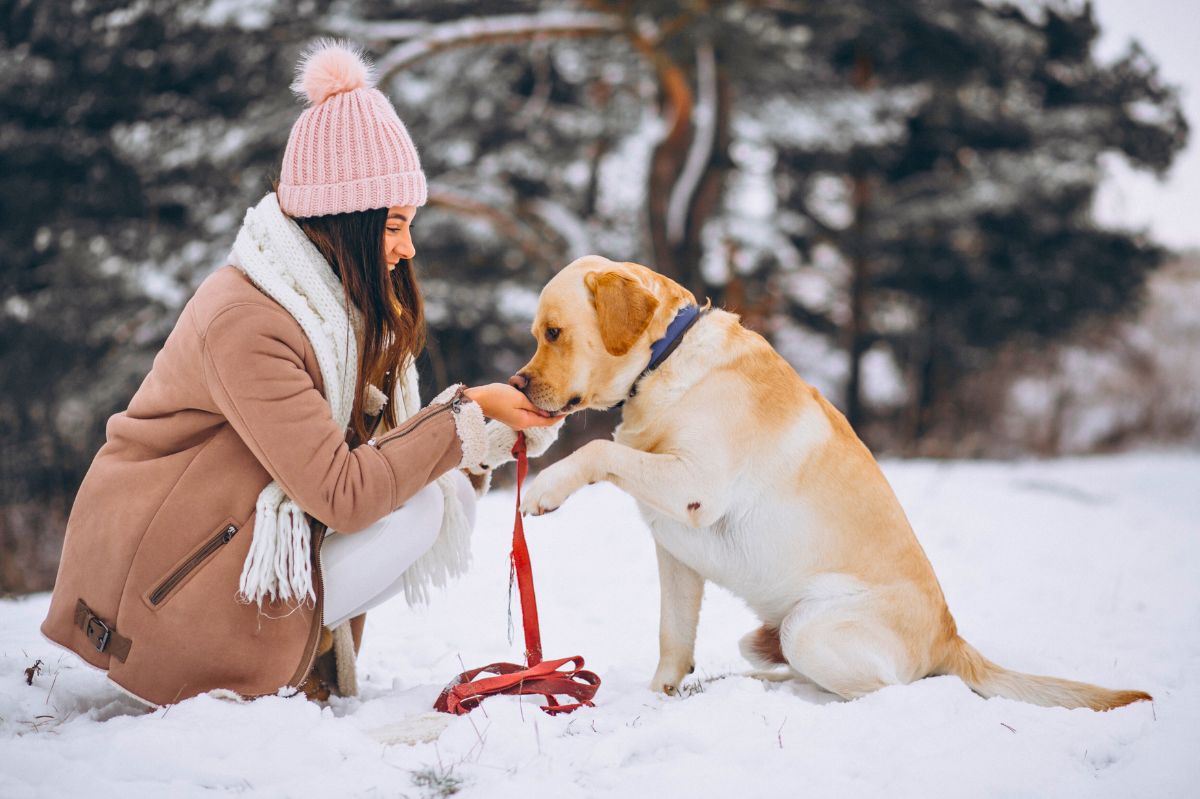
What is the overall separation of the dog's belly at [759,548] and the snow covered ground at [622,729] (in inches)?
11.6

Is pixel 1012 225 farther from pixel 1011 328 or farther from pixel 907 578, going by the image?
pixel 907 578

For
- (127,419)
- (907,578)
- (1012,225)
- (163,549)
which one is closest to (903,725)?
(907,578)

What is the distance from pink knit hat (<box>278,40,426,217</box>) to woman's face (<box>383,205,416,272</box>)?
2.3 inches

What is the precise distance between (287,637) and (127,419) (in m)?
0.70

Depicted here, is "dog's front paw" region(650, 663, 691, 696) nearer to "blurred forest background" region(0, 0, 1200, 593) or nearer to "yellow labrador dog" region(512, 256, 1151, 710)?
"yellow labrador dog" region(512, 256, 1151, 710)

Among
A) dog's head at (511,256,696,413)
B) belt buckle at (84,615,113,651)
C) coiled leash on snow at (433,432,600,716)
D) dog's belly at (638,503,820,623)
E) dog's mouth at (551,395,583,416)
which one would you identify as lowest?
coiled leash on snow at (433,432,600,716)

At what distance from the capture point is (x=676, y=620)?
288 centimetres

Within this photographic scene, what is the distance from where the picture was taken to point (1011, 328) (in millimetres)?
12938

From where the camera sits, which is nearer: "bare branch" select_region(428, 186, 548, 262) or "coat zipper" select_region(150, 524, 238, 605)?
"coat zipper" select_region(150, 524, 238, 605)

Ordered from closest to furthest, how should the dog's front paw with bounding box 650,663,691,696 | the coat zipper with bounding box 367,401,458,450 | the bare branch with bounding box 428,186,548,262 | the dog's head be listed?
the coat zipper with bounding box 367,401,458,450
the dog's head
the dog's front paw with bounding box 650,663,691,696
the bare branch with bounding box 428,186,548,262

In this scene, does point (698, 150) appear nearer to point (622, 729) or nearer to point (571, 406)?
point (571, 406)

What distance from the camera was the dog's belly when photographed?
2.71 metres

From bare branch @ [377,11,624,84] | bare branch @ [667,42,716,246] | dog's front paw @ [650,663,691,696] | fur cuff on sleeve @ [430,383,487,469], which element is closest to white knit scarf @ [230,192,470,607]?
fur cuff on sleeve @ [430,383,487,469]

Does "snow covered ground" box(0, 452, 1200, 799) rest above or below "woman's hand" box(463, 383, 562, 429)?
below
